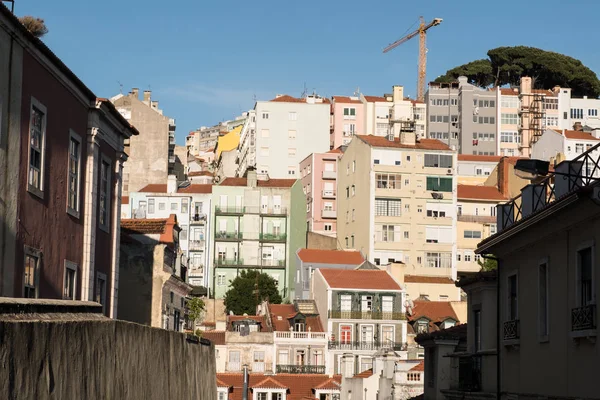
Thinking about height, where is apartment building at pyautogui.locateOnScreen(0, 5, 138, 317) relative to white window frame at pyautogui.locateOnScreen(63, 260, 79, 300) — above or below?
above

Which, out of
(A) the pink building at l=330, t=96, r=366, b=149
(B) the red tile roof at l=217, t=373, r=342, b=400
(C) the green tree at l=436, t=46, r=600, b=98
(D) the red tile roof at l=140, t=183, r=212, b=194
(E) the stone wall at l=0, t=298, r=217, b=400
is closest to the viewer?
(E) the stone wall at l=0, t=298, r=217, b=400

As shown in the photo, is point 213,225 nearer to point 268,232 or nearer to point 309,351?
point 268,232

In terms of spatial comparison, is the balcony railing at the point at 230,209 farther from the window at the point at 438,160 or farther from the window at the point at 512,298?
the window at the point at 512,298

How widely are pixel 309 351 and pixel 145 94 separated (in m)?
59.3

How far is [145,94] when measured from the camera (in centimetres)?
13512

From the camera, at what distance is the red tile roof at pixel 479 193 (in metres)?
118

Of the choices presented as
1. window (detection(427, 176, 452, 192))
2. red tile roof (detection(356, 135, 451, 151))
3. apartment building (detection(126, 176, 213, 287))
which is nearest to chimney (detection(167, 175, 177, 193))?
apartment building (detection(126, 176, 213, 287))

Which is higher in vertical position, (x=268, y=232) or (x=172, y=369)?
(x=268, y=232)

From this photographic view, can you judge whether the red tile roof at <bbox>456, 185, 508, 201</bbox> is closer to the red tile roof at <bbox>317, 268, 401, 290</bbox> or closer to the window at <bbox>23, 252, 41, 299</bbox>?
the red tile roof at <bbox>317, 268, 401, 290</bbox>

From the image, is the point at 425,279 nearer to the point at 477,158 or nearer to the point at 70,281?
the point at 477,158

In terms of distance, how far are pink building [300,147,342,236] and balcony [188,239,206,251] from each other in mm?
17224

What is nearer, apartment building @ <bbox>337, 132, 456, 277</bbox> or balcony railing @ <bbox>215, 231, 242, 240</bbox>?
apartment building @ <bbox>337, 132, 456, 277</bbox>

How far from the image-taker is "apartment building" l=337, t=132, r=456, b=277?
112375 mm

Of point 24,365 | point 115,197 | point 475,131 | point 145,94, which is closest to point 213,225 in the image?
point 145,94
